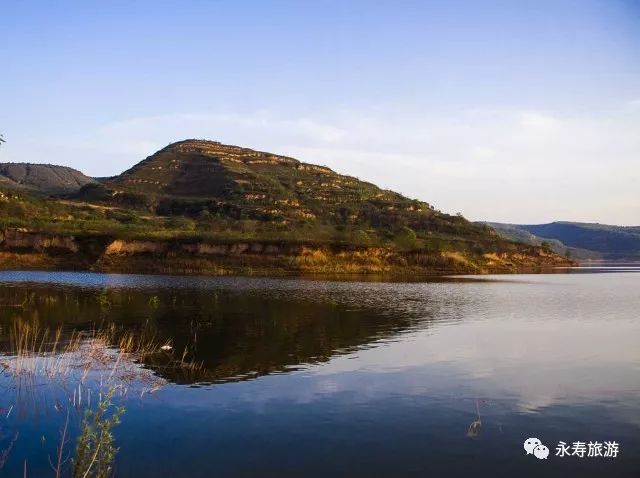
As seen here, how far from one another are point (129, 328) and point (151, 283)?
28.5 m

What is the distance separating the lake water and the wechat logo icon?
0.65 ft

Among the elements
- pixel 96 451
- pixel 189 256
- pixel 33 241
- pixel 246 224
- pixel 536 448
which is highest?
pixel 246 224

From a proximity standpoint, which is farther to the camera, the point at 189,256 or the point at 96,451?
the point at 189,256

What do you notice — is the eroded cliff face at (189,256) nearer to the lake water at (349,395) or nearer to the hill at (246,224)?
the hill at (246,224)

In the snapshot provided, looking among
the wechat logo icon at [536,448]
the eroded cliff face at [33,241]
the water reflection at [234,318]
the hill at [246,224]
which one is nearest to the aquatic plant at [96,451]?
the water reflection at [234,318]

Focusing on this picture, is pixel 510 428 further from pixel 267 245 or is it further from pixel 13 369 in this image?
pixel 267 245

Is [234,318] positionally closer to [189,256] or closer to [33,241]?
[189,256]

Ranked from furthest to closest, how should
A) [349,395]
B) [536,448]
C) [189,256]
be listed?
[189,256], [349,395], [536,448]

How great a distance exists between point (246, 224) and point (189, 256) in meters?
21.3

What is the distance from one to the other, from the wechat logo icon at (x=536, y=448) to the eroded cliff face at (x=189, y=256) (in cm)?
6619

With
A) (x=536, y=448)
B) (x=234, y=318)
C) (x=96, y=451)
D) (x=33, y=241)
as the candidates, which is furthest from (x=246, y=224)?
(x=96, y=451)

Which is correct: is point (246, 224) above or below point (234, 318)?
above

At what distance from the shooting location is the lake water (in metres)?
12.7

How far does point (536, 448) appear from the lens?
43.9 feet
